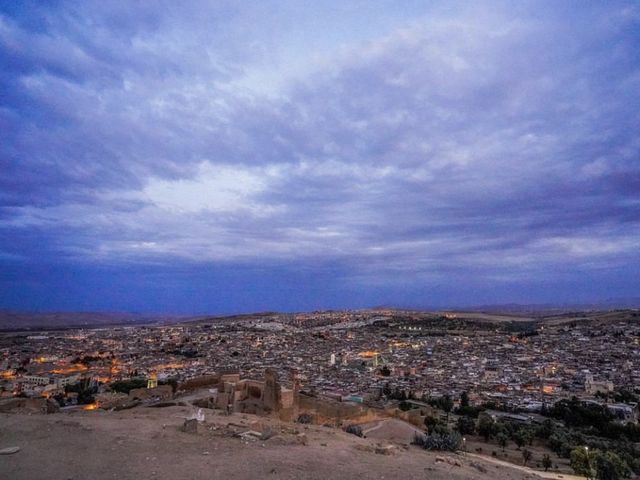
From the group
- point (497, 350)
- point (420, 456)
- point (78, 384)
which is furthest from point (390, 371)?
point (420, 456)

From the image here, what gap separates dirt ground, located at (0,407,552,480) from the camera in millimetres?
10461

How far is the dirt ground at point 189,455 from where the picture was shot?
412 inches

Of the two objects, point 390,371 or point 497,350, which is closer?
point 390,371

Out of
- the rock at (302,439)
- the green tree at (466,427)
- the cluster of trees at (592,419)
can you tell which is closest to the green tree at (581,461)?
the green tree at (466,427)

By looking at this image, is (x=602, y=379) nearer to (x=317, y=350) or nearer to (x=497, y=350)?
(x=497, y=350)

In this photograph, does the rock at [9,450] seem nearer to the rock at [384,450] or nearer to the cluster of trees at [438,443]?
the rock at [384,450]

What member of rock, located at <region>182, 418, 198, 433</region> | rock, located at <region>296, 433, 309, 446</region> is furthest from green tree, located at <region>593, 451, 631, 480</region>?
rock, located at <region>182, 418, 198, 433</region>

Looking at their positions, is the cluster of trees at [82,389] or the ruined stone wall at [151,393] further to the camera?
the cluster of trees at [82,389]

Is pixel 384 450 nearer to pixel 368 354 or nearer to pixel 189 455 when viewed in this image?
pixel 189 455

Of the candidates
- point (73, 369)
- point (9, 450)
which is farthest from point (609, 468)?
point (73, 369)

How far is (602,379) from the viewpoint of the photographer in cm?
4869

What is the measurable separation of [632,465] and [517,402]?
1841 cm

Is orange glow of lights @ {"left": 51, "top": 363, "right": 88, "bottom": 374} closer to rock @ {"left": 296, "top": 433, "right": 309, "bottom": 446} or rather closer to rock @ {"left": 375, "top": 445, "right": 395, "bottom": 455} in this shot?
rock @ {"left": 296, "top": 433, "right": 309, "bottom": 446}

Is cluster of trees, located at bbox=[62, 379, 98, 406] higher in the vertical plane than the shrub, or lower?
lower
